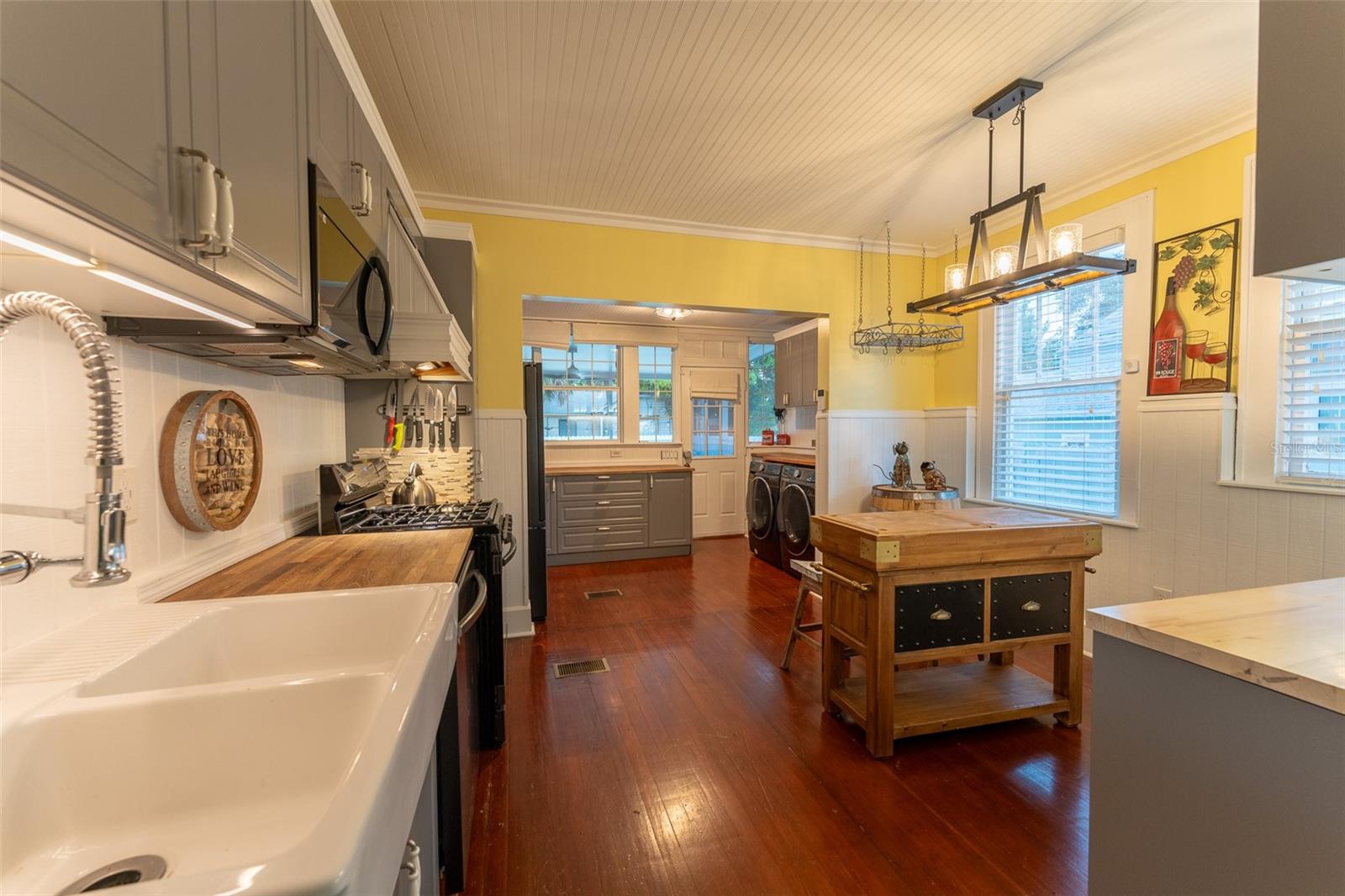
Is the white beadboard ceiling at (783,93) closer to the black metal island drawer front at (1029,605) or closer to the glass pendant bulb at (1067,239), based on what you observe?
the glass pendant bulb at (1067,239)

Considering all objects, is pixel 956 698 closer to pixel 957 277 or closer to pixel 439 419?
pixel 957 277

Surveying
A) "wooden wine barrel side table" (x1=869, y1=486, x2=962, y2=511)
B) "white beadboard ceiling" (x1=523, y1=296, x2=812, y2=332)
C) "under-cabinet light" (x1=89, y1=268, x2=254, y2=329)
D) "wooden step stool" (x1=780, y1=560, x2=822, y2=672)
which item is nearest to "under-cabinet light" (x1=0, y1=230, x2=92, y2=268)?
"under-cabinet light" (x1=89, y1=268, x2=254, y2=329)

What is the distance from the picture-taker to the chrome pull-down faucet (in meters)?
0.60

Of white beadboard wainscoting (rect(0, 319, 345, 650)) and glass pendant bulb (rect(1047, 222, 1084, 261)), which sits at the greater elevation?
glass pendant bulb (rect(1047, 222, 1084, 261))

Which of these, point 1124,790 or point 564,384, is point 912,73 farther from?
point 564,384

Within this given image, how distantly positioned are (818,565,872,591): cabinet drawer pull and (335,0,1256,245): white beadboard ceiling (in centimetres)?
202

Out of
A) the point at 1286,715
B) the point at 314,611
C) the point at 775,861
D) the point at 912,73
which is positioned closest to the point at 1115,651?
the point at 1286,715

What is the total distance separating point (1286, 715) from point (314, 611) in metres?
1.75

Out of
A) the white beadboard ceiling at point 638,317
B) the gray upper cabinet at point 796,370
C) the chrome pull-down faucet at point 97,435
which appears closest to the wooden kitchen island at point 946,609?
the chrome pull-down faucet at point 97,435

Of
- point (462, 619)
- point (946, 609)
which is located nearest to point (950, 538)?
point (946, 609)

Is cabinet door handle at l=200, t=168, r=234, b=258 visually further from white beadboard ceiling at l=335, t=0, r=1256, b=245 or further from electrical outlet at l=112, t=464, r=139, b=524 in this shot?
white beadboard ceiling at l=335, t=0, r=1256, b=245

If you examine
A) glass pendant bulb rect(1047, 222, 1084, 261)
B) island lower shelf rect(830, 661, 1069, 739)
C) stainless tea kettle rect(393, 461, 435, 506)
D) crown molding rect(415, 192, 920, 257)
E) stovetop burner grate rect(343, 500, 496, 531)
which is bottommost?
island lower shelf rect(830, 661, 1069, 739)

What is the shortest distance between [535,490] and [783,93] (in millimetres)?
2567

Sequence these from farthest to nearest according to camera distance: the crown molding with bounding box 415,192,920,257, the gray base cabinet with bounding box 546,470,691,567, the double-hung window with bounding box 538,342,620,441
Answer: the double-hung window with bounding box 538,342,620,441 < the gray base cabinet with bounding box 546,470,691,567 < the crown molding with bounding box 415,192,920,257
